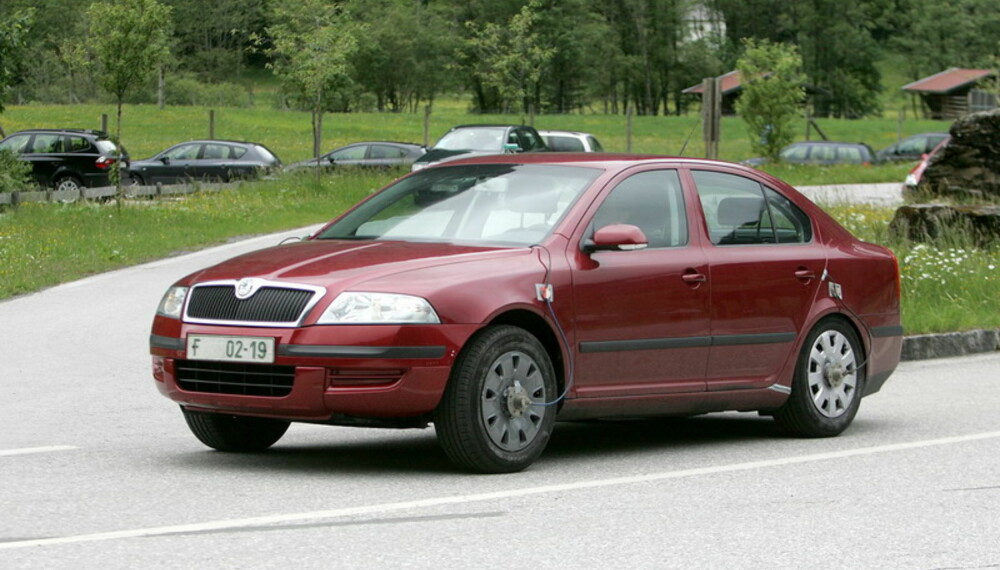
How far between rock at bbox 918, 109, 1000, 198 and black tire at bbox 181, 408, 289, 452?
16.5 meters

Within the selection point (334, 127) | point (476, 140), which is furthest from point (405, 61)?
point (476, 140)

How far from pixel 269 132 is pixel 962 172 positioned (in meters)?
44.7

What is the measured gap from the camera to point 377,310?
729 cm

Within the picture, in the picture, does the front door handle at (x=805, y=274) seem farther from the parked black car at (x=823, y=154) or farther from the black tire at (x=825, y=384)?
the parked black car at (x=823, y=154)

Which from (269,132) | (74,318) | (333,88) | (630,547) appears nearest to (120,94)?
(333,88)

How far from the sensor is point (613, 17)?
12144 cm

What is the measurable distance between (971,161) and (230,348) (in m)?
17.9

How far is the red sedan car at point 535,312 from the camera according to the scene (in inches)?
288

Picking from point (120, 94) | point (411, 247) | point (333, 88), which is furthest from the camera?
point (333, 88)

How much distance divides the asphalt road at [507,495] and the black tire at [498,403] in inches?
5.4

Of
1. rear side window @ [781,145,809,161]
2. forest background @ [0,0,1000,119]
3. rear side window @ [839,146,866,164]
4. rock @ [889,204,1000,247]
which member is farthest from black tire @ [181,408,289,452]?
forest background @ [0,0,1000,119]

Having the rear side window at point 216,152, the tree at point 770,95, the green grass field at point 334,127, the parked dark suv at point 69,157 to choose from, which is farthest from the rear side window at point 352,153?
the tree at point 770,95

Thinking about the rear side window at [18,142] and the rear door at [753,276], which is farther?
the rear side window at [18,142]

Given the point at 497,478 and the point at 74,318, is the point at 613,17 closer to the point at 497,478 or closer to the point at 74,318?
the point at 74,318
